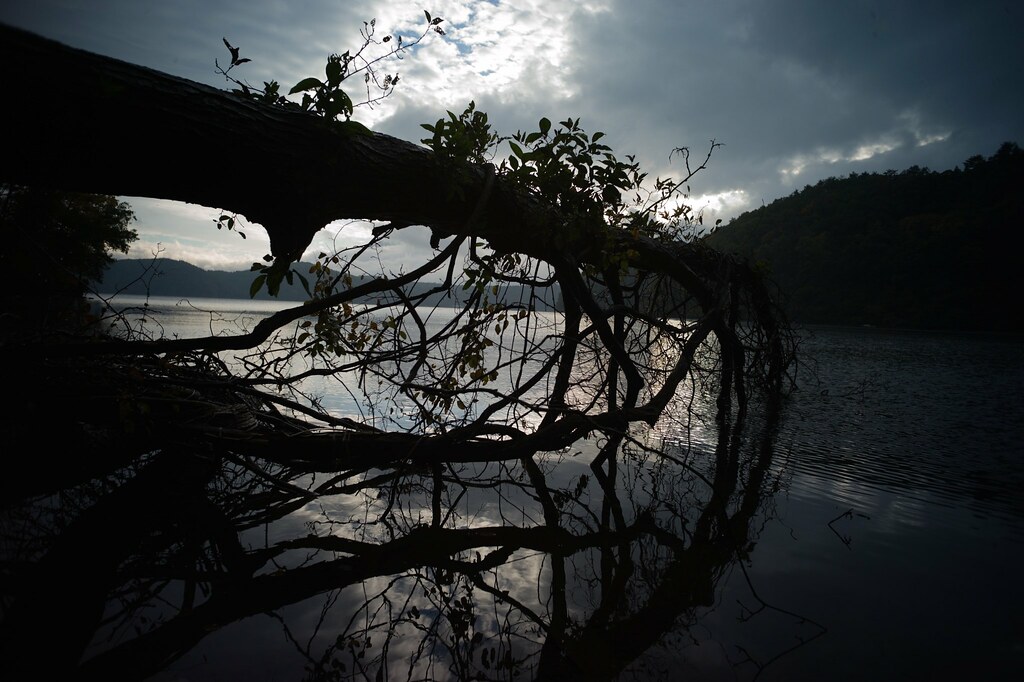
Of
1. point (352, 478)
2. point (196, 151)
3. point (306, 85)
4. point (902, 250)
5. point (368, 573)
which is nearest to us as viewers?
point (196, 151)

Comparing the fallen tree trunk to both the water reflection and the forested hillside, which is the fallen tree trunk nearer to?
the water reflection

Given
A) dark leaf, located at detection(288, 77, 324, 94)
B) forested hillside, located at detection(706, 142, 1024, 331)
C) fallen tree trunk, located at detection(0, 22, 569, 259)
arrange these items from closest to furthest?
fallen tree trunk, located at detection(0, 22, 569, 259)
dark leaf, located at detection(288, 77, 324, 94)
forested hillside, located at detection(706, 142, 1024, 331)

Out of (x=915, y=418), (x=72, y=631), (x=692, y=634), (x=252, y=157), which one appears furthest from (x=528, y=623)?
(x=915, y=418)

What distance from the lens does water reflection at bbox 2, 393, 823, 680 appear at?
80.7 inches

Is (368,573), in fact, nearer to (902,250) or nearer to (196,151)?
(196,151)

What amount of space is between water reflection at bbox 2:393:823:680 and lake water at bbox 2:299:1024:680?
0.6 inches

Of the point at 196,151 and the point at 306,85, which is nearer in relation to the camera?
the point at 196,151

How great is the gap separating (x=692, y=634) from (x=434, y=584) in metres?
1.26

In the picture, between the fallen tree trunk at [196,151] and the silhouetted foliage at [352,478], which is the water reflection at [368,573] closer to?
the silhouetted foliage at [352,478]

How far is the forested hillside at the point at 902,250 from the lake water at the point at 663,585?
153ft

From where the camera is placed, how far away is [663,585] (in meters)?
2.75

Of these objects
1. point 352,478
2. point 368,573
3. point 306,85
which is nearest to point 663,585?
point 368,573

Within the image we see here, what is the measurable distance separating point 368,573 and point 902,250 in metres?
63.6

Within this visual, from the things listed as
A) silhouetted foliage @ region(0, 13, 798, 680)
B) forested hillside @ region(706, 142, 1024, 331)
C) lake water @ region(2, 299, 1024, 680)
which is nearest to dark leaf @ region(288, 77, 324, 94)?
silhouetted foliage @ region(0, 13, 798, 680)
